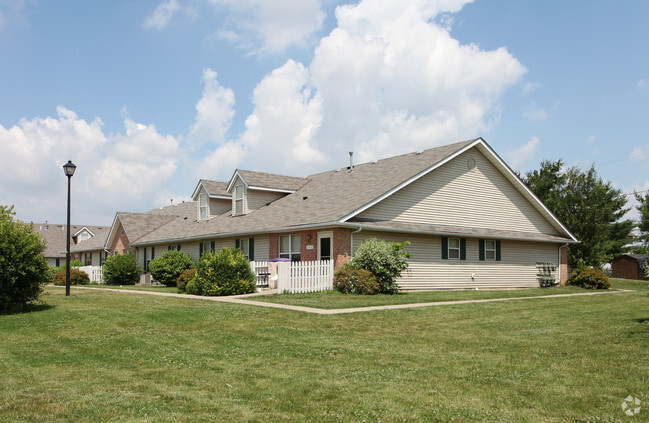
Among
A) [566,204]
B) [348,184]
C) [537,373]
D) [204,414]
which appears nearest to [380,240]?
[348,184]

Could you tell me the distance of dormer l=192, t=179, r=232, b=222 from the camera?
34.5m

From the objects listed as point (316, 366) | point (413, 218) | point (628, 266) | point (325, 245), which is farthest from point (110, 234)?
point (628, 266)

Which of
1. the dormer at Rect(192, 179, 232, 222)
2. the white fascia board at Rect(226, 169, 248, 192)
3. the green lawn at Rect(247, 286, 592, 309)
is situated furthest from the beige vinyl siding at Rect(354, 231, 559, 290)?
the dormer at Rect(192, 179, 232, 222)

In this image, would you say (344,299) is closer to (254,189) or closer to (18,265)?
(18,265)

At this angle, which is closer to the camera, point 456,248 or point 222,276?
point 222,276

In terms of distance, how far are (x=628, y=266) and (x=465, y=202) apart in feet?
119

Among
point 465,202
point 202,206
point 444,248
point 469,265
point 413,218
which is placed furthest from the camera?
point 202,206

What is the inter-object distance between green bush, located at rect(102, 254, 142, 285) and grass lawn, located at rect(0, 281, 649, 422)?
20018 mm

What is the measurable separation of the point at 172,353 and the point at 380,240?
14.8m

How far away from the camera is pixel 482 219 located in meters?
28.2

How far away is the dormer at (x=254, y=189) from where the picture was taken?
31.2 m

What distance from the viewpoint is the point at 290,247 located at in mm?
25625

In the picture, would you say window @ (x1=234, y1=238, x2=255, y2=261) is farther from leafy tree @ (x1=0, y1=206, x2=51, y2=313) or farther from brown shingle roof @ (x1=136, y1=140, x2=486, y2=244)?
leafy tree @ (x1=0, y1=206, x2=51, y2=313)

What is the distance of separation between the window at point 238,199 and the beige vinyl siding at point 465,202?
35.0ft
